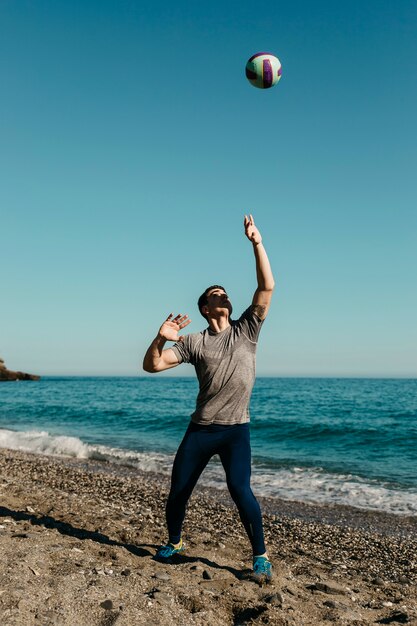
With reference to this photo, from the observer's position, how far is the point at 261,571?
5.09 m

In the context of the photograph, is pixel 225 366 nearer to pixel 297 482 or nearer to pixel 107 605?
pixel 107 605

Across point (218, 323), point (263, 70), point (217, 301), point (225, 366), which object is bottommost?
point (225, 366)

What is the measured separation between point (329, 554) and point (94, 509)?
11.1ft

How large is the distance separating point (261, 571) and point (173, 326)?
2.43 meters

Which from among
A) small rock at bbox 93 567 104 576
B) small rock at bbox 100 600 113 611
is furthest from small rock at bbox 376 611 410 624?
small rock at bbox 93 567 104 576

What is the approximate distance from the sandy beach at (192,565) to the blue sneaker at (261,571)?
78 millimetres

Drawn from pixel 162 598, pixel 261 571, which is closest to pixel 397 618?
pixel 261 571

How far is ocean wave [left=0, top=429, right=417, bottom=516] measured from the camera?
11.2 m

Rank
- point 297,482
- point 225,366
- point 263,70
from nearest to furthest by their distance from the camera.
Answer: point 225,366
point 263,70
point 297,482

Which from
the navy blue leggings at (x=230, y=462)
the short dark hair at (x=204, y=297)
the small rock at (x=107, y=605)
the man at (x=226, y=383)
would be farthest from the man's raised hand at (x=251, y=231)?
the small rock at (x=107, y=605)

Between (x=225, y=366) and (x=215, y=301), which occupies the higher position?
(x=215, y=301)

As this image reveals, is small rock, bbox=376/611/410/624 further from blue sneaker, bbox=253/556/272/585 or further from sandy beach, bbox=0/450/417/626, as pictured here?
blue sneaker, bbox=253/556/272/585

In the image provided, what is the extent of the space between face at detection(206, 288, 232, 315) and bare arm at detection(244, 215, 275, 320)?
0.35 m

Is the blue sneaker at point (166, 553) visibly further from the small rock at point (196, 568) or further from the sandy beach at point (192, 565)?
the small rock at point (196, 568)
